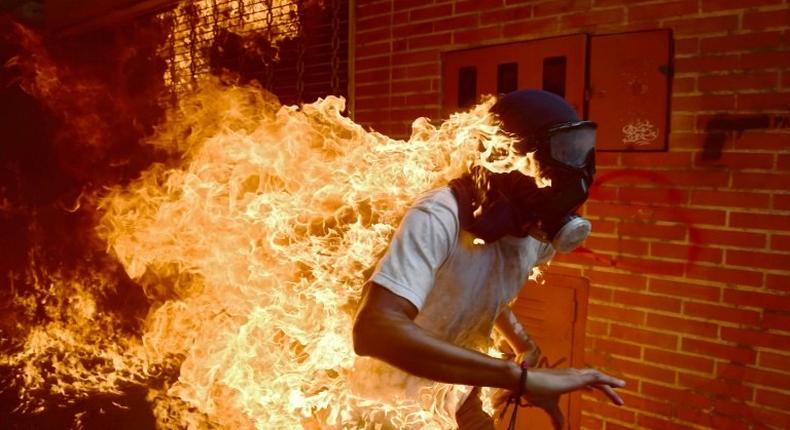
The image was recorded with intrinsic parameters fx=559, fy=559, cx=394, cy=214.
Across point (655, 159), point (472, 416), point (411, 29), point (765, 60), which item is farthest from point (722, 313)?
point (411, 29)

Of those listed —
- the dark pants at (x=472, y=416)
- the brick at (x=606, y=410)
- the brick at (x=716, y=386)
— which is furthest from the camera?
the brick at (x=606, y=410)

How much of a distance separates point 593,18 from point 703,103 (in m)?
1.08

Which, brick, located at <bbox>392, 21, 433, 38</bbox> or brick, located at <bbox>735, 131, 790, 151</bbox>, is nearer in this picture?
brick, located at <bbox>735, 131, 790, 151</bbox>

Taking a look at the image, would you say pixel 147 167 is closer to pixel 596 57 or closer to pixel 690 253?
pixel 596 57

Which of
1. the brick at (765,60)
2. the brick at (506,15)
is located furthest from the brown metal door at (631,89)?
the brick at (506,15)

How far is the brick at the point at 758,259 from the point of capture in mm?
3705

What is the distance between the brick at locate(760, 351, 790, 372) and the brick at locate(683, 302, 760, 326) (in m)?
0.21

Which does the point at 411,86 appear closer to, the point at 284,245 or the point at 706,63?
the point at 284,245

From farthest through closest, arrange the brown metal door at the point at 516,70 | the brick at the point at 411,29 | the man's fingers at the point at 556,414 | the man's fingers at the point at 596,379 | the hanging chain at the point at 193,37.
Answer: the hanging chain at the point at 193,37
the brick at the point at 411,29
the brown metal door at the point at 516,70
the man's fingers at the point at 556,414
the man's fingers at the point at 596,379

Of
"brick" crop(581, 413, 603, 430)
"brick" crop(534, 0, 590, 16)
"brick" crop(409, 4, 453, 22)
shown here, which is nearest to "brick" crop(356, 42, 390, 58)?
"brick" crop(409, 4, 453, 22)

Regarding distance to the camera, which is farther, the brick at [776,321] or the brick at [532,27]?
the brick at [532,27]

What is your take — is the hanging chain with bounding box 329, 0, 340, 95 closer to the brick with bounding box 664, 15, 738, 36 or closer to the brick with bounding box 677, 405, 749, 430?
the brick with bounding box 664, 15, 738, 36

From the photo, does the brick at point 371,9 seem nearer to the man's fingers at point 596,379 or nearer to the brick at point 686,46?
the brick at point 686,46

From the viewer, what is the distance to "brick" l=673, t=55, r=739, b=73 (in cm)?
386
